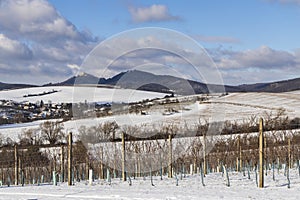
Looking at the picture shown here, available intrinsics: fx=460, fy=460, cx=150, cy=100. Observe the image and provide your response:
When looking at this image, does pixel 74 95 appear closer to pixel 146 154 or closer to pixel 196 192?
pixel 146 154

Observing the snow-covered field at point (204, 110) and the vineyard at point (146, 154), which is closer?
the snow-covered field at point (204, 110)

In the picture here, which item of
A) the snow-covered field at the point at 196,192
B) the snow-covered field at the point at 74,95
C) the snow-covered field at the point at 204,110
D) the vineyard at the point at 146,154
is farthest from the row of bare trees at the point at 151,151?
the snow-covered field at the point at 196,192

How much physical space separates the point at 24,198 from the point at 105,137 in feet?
48.6

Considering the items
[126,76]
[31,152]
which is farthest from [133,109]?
[31,152]

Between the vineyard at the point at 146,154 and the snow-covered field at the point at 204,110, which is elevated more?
the snow-covered field at the point at 204,110

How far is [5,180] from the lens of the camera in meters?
27.4

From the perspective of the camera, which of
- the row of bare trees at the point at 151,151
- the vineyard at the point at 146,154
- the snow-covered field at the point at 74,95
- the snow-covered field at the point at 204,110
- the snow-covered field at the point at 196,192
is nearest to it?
the snow-covered field at the point at 196,192

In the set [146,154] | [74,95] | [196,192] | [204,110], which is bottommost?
[146,154]

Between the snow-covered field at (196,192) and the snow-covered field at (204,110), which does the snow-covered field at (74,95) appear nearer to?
the snow-covered field at (204,110)

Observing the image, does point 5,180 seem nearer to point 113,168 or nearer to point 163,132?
point 113,168

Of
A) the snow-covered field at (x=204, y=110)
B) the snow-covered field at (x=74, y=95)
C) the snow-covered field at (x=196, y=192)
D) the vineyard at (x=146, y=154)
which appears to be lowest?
the vineyard at (x=146, y=154)

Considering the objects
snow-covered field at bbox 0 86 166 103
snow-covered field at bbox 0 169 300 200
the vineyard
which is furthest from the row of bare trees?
snow-covered field at bbox 0 169 300 200

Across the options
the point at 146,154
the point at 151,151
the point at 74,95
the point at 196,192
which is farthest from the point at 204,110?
the point at 196,192

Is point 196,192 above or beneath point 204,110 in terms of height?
beneath
